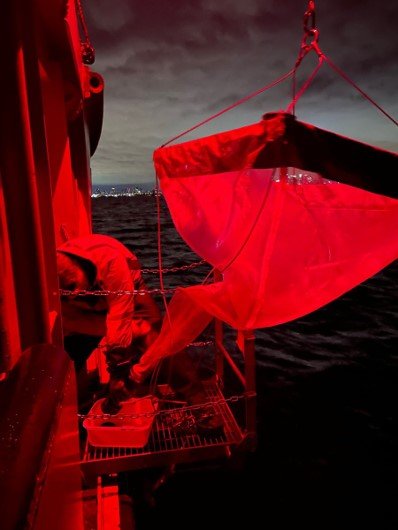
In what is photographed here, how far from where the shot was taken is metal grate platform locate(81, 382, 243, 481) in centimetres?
322

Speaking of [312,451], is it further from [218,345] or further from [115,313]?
[115,313]

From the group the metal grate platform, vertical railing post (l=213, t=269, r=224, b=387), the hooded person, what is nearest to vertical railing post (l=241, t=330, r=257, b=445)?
the metal grate platform

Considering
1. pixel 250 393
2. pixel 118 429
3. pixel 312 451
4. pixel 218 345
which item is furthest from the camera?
pixel 312 451

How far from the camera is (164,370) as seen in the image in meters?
3.76

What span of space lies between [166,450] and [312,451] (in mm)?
2622

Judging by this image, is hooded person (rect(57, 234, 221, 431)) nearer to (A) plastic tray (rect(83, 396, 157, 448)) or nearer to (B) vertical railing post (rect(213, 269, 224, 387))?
(A) plastic tray (rect(83, 396, 157, 448))

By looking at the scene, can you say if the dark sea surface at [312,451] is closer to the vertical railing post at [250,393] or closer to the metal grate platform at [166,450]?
the metal grate platform at [166,450]

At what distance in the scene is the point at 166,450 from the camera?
10.7ft

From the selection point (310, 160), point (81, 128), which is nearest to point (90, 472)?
point (310, 160)

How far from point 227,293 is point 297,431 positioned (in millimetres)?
3481

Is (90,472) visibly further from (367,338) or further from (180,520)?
(367,338)

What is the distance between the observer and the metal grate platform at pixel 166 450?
3217 millimetres

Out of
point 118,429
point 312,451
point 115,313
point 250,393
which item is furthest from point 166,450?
point 312,451

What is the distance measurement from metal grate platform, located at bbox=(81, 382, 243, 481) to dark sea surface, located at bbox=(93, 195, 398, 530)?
0.36 metres
